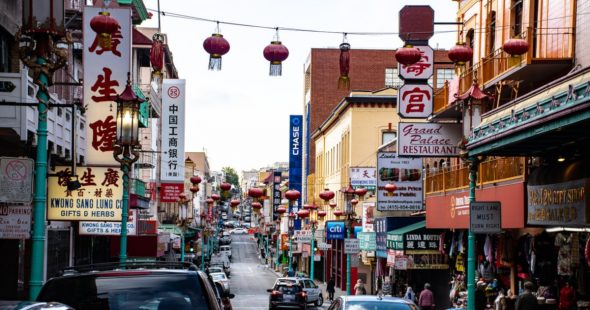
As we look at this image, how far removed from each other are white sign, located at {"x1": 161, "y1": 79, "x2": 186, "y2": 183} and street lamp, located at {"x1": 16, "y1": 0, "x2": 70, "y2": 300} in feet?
131

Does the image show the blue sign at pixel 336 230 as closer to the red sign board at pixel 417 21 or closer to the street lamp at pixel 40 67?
the red sign board at pixel 417 21

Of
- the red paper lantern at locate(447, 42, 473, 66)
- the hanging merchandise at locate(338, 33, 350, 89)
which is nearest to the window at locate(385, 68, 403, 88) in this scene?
the red paper lantern at locate(447, 42, 473, 66)

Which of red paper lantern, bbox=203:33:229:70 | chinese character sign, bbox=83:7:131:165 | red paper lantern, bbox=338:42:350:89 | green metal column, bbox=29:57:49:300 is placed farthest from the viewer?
chinese character sign, bbox=83:7:131:165

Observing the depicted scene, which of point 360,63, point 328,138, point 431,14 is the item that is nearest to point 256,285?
point 328,138

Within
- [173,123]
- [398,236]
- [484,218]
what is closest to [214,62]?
[484,218]

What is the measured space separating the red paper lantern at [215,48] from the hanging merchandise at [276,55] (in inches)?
36.5

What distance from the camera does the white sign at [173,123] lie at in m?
55.3

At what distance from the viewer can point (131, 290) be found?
10.6 metres

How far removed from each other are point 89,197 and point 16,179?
1343 cm

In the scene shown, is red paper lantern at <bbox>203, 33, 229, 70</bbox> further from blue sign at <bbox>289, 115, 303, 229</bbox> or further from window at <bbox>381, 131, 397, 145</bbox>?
blue sign at <bbox>289, 115, 303, 229</bbox>

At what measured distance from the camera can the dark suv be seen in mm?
10625

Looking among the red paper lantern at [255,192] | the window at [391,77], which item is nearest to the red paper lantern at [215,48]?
the red paper lantern at [255,192]

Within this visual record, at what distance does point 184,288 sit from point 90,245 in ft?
96.1

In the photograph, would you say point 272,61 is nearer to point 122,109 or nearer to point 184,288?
point 122,109
